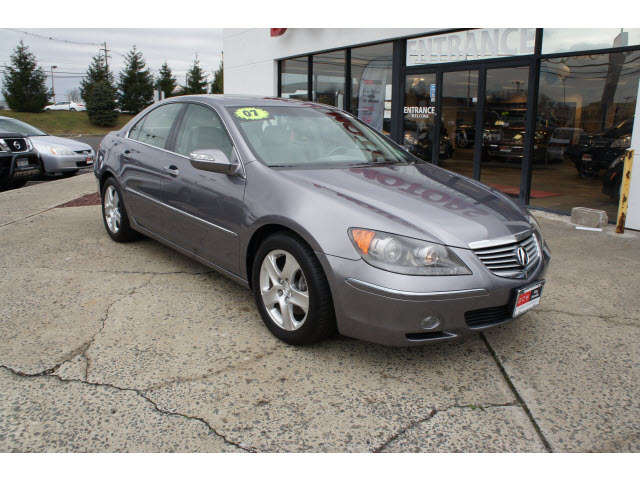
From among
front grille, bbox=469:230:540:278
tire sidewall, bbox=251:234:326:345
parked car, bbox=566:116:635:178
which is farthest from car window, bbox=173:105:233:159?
parked car, bbox=566:116:635:178

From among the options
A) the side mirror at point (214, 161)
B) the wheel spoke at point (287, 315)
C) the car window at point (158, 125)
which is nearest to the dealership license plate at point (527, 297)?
the wheel spoke at point (287, 315)

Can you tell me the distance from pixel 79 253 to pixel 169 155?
1.64 m

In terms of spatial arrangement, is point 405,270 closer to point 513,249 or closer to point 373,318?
point 373,318

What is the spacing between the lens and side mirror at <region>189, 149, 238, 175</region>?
11.4 feet

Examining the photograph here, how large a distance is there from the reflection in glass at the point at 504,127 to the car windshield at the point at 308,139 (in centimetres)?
445

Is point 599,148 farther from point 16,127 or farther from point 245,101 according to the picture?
point 16,127

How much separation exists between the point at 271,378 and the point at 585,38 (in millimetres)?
6640

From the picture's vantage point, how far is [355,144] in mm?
4066

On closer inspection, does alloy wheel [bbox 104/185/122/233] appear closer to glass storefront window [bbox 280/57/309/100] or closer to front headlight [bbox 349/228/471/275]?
front headlight [bbox 349/228/471/275]

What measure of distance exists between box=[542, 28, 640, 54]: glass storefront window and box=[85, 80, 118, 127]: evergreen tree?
1489 inches

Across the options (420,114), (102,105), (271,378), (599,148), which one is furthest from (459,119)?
(102,105)

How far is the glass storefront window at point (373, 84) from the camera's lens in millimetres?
10117

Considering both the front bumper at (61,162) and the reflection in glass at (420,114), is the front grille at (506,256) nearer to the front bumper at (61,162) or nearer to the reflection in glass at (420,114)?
the reflection in glass at (420,114)
